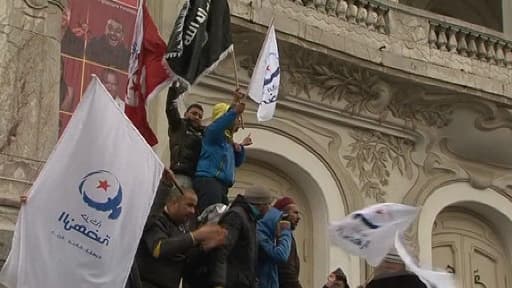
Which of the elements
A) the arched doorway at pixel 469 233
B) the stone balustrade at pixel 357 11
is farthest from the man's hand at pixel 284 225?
the arched doorway at pixel 469 233

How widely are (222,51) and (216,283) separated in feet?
8.10

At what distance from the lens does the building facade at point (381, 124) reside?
39.7ft

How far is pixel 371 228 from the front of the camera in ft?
25.5

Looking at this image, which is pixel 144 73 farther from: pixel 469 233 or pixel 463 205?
pixel 469 233

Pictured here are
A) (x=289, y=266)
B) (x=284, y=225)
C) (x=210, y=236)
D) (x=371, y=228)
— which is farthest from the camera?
(x=289, y=266)

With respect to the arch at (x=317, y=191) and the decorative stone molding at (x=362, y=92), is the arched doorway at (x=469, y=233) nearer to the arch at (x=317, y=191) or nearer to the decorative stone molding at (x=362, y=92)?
the decorative stone molding at (x=362, y=92)

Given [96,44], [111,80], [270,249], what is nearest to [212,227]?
[270,249]

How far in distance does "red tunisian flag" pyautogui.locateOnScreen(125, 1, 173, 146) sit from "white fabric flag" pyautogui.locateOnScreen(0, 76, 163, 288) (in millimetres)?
2036

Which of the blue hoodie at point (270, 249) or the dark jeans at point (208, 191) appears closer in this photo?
the blue hoodie at point (270, 249)

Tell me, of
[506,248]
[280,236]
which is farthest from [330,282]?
[506,248]

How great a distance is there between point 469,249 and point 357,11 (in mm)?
3621

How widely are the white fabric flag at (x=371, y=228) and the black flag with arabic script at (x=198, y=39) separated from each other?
1.68 metres

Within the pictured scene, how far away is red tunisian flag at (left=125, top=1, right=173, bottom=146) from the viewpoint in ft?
26.5

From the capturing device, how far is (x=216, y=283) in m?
6.98
